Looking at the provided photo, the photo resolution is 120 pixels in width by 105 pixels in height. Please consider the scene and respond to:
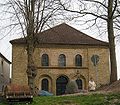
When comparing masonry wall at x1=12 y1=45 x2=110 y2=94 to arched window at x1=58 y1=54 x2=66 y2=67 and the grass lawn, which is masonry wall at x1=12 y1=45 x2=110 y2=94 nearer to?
arched window at x1=58 y1=54 x2=66 y2=67

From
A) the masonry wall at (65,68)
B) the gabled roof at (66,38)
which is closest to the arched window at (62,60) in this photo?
the masonry wall at (65,68)

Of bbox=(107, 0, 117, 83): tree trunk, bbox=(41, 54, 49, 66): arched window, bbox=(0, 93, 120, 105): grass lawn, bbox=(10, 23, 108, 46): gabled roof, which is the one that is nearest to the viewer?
bbox=(0, 93, 120, 105): grass lawn

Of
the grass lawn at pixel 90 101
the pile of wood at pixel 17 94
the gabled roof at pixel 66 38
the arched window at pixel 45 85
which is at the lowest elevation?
the grass lawn at pixel 90 101

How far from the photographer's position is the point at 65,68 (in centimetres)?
5469

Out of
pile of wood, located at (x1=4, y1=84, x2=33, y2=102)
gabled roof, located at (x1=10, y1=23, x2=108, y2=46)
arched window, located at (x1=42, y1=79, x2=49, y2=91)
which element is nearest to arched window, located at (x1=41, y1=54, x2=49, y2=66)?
gabled roof, located at (x1=10, y1=23, x2=108, y2=46)

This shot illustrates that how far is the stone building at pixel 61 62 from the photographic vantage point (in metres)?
53.4

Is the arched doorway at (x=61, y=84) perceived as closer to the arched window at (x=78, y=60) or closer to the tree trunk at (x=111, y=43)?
the arched window at (x=78, y=60)

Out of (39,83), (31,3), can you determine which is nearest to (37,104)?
(31,3)

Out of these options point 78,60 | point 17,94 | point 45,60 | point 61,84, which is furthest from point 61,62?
point 17,94

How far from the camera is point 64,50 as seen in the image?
2175 inches

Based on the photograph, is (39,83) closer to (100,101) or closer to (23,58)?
(23,58)

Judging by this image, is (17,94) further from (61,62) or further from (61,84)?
(61,62)

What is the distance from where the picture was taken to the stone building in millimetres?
53375

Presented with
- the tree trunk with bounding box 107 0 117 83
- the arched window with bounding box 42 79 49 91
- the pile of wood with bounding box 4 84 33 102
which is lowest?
the pile of wood with bounding box 4 84 33 102
